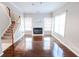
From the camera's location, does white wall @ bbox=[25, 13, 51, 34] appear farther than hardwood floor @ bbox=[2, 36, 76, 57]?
Yes

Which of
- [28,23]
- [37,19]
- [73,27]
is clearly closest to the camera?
[73,27]

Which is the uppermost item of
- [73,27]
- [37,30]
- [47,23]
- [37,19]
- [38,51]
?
[37,19]

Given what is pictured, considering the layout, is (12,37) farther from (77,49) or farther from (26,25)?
(26,25)

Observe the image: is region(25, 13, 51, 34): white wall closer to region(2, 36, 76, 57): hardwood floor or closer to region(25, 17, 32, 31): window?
region(25, 17, 32, 31): window

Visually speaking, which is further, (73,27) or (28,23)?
(28,23)

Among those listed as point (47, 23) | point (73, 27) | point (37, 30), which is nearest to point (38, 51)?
point (73, 27)

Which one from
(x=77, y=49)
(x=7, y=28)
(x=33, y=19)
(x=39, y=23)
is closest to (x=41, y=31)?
(x=39, y=23)

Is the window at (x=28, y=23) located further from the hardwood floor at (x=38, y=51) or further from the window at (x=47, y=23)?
the hardwood floor at (x=38, y=51)

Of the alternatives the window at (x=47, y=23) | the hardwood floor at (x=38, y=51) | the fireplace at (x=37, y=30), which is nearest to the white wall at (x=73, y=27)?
the hardwood floor at (x=38, y=51)

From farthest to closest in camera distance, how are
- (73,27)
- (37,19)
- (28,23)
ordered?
(28,23)
(37,19)
(73,27)

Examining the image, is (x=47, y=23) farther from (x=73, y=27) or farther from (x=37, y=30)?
(x=73, y=27)

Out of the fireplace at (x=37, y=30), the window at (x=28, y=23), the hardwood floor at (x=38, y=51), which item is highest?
the window at (x=28, y=23)

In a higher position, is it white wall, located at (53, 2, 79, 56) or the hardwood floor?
white wall, located at (53, 2, 79, 56)

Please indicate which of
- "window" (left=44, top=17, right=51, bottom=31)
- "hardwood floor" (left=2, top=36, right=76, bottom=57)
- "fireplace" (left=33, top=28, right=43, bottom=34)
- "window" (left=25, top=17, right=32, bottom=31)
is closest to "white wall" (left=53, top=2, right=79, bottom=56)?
"hardwood floor" (left=2, top=36, right=76, bottom=57)
